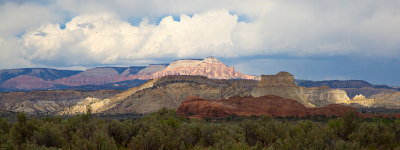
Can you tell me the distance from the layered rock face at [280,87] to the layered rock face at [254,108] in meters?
17.6

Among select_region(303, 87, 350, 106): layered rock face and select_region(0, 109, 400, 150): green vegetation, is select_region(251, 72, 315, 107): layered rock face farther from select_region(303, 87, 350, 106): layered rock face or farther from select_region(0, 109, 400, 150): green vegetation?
select_region(0, 109, 400, 150): green vegetation

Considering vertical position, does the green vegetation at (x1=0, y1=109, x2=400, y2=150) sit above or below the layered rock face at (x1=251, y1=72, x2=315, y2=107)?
below

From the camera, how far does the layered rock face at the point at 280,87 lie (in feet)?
394

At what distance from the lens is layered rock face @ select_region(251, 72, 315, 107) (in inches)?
4727

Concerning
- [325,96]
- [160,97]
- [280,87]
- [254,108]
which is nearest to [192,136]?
[254,108]

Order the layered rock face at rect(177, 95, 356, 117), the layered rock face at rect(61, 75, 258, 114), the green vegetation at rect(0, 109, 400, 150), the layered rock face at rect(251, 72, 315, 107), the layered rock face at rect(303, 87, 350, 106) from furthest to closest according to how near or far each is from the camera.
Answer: the layered rock face at rect(303, 87, 350, 106)
the layered rock face at rect(61, 75, 258, 114)
the layered rock face at rect(251, 72, 315, 107)
the layered rock face at rect(177, 95, 356, 117)
the green vegetation at rect(0, 109, 400, 150)

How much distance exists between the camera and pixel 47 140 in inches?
1180

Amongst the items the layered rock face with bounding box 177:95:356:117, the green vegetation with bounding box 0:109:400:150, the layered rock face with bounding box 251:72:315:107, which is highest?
the layered rock face with bounding box 251:72:315:107

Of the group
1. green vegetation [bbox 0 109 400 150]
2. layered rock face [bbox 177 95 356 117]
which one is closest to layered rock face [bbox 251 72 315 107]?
layered rock face [bbox 177 95 356 117]

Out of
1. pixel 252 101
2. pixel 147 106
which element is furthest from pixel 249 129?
pixel 147 106

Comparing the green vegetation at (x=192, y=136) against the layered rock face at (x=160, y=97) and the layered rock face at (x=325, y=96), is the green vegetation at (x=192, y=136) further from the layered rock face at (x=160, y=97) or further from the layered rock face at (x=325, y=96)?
the layered rock face at (x=325, y=96)

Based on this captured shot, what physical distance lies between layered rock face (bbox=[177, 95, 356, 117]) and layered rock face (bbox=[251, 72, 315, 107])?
691 inches

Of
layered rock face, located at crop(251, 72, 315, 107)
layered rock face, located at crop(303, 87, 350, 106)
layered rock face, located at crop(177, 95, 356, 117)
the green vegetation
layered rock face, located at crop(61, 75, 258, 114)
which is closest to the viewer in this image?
the green vegetation

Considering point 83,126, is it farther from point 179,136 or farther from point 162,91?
point 162,91
